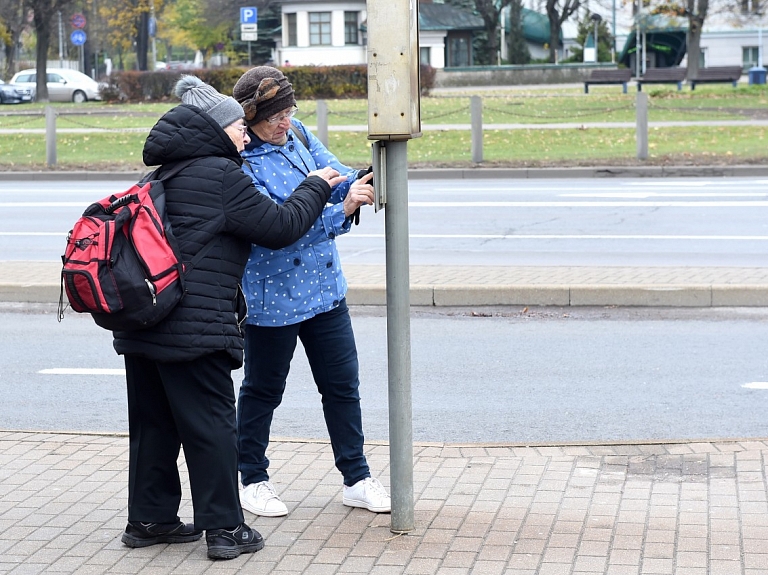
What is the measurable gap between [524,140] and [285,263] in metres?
19.9

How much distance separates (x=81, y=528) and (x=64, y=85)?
4822 cm

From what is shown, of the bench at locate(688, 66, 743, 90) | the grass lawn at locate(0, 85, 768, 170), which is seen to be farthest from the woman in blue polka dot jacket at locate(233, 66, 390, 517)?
the bench at locate(688, 66, 743, 90)

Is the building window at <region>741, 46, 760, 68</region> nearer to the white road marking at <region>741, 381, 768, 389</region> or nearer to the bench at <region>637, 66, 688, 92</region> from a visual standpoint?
the bench at <region>637, 66, 688, 92</region>

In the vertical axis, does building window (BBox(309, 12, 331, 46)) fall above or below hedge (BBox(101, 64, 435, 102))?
above

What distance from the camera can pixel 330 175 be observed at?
4641 mm

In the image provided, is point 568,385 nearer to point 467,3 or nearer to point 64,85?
point 64,85

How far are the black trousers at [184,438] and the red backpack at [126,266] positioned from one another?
0.29 meters

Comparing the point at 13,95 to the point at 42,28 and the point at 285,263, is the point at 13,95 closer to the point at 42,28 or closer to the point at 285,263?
the point at 42,28

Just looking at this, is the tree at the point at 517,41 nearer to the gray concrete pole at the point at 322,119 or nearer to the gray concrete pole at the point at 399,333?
the gray concrete pole at the point at 322,119

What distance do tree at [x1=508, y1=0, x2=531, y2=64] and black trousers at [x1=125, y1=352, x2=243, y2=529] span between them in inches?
2731

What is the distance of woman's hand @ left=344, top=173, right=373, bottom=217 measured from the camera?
458 centimetres

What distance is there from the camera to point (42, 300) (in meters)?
10.0

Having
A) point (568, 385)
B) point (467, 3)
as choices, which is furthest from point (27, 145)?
point (467, 3)

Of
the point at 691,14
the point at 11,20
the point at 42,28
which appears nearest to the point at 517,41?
the point at 691,14
